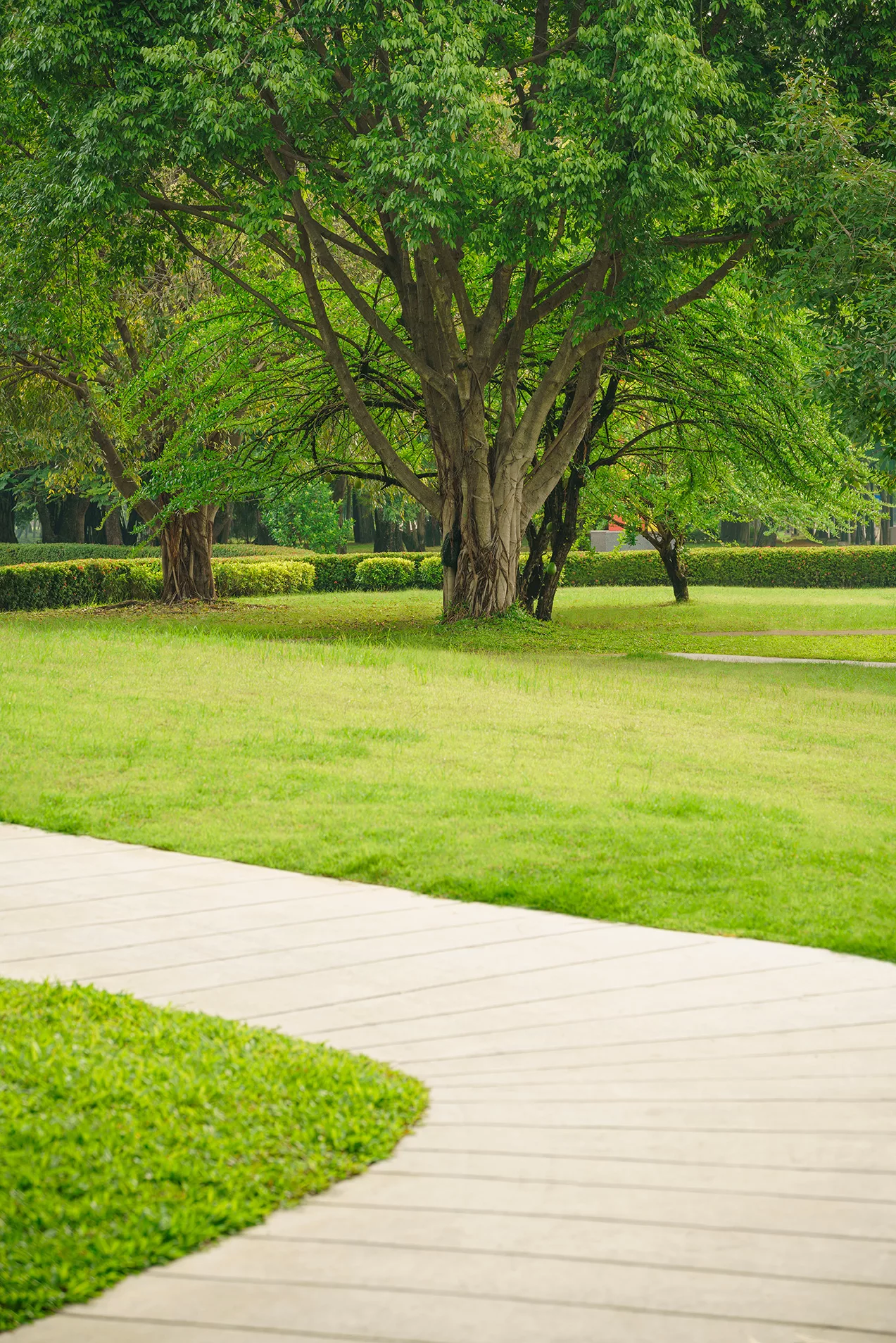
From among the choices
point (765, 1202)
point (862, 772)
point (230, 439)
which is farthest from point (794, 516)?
point (765, 1202)

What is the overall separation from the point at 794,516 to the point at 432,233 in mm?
11668

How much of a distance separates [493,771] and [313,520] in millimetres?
36161

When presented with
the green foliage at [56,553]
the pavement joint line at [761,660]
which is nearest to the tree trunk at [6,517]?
the green foliage at [56,553]

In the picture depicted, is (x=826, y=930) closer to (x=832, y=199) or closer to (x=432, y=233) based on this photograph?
(x=832, y=199)

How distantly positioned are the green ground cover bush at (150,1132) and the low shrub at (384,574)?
30954mm

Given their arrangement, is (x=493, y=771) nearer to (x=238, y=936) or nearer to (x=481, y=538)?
(x=238, y=936)

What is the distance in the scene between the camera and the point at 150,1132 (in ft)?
11.2

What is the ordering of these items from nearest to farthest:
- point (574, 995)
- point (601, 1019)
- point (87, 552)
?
point (601, 1019)
point (574, 995)
point (87, 552)

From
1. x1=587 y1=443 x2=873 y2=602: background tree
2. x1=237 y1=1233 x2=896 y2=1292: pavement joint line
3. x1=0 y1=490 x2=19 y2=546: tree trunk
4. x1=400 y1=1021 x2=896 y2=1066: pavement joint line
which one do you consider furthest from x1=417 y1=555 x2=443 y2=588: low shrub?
x1=237 y1=1233 x2=896 y2=1292: pavement joint line

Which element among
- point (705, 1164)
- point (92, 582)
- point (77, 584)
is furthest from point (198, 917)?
point (92, 582)

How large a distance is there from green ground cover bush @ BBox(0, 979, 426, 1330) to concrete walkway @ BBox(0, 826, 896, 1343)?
9 centimetres

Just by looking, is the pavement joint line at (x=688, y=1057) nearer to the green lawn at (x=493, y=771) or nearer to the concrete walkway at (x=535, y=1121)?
the concrete walkway at (x=535, y=1121)

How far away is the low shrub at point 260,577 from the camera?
1208 inches

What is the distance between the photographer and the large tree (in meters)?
14.1
